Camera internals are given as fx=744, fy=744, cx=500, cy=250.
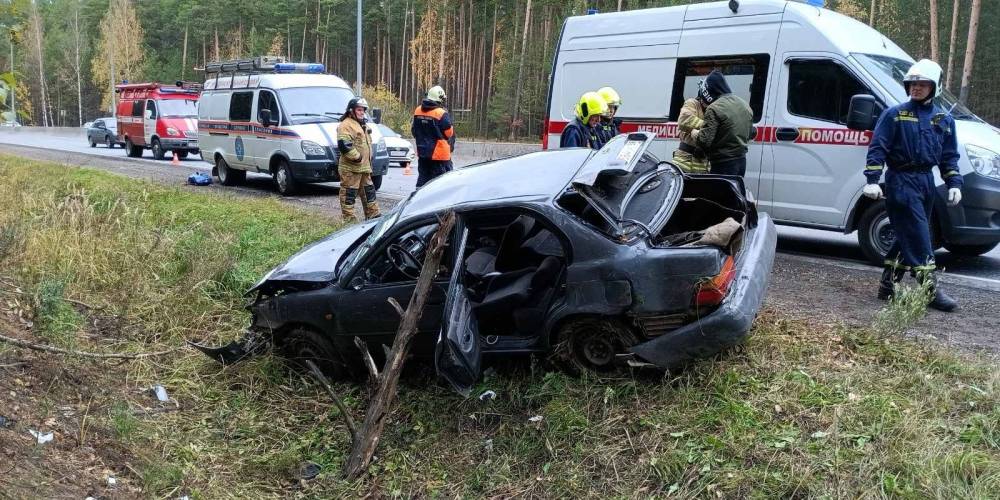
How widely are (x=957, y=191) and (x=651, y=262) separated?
2.98 meters

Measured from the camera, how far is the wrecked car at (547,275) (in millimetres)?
3969

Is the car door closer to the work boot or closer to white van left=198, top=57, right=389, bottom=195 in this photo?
the work boot

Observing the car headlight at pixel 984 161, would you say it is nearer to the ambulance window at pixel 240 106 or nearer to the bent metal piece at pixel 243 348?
the bent metal piece at pixel 243 348

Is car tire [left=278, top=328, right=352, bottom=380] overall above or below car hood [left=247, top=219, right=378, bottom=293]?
below

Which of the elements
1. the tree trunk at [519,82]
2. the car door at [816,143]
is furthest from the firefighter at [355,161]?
the tree trunk at [519,82]

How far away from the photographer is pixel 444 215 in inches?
174

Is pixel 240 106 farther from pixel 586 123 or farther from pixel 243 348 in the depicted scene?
pixel 243 348

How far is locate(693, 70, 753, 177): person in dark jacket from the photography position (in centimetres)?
639

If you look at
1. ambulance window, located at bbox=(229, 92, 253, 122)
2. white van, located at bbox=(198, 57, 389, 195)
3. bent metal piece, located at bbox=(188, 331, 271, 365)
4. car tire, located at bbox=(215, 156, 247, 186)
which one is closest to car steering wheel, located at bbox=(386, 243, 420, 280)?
bent metal piece, located at bbox=(188, 331, 271, 365)

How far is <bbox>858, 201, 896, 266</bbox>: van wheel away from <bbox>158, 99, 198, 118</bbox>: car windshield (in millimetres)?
20240

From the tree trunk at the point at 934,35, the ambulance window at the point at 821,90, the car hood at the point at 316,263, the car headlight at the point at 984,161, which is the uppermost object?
the tree trunk at the point at 934,35

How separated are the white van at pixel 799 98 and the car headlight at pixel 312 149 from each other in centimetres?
603

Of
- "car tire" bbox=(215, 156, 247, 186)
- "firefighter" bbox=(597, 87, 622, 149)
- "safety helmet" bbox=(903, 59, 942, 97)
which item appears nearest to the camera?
"safety helmet" bbox=(903, 59, 942, 97)

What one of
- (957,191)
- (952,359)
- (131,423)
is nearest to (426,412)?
(131,423)
